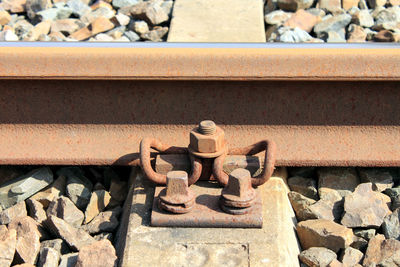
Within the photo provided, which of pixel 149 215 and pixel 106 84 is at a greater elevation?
pixel 106 84

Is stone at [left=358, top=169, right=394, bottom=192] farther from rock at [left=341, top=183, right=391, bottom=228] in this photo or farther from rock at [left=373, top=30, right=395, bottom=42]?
rock at [left=373, top=30, right=395, bottom=42]

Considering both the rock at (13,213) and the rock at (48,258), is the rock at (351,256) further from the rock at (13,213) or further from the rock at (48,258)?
the rock at (13,213)

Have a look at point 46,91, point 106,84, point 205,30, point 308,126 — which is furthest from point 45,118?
point 205,30

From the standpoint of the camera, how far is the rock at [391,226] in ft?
10.5

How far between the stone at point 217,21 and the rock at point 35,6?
107cm

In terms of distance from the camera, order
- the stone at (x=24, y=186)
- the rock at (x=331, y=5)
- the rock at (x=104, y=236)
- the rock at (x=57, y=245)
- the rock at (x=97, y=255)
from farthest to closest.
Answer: the rock at (x=331, y=5) → the stone at (x=24, y=186) → the rock at (x=104, y=236) → the rock at (x=57, y=245) → the rock at (x=97, y=255)

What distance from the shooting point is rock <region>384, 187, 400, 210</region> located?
338 centimetres

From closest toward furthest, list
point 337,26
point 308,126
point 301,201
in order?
1. point 301,201
2. point 308,126
3. point 337,26

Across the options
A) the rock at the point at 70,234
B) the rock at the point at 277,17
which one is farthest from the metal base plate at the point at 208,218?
the rock at the point at 277,17

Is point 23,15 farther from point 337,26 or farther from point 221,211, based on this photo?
point 221,211

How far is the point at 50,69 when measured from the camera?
11.0ft

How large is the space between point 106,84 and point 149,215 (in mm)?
829

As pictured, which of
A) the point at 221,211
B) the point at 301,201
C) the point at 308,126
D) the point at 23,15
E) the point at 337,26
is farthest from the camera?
the point at 23,15

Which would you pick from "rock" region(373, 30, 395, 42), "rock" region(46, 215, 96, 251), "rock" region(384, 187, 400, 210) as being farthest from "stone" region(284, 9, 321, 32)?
"rock" region(46, 215, 96, 251)
